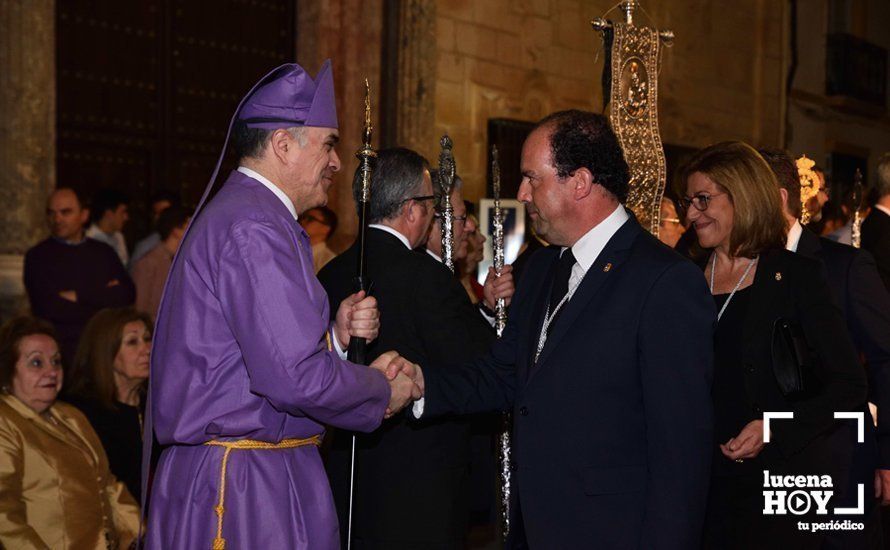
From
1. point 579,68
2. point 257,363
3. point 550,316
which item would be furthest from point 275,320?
point 579,68

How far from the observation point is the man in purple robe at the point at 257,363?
3275 millimetres

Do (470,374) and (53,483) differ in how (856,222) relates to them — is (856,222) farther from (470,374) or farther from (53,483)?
(53,483)

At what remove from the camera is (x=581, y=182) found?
3.55m

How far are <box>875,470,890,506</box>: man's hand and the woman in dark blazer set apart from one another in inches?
18.0

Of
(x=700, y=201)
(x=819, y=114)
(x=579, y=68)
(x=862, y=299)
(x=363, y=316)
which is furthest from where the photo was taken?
(x=819, y=114)

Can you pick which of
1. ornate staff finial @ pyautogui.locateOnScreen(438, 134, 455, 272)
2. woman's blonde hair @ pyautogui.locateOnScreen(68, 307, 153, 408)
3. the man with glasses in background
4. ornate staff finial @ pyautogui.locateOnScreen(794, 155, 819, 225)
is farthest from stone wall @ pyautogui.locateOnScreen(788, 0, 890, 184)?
the man with glasses in background

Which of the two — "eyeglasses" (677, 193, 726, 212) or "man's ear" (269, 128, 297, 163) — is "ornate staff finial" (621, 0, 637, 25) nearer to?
"eyeglasses" (677, 193, 726, 212)

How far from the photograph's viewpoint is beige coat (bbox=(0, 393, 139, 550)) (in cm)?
492

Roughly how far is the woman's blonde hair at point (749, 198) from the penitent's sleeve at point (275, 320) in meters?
1.60

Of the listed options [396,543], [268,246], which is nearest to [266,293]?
[268,246]

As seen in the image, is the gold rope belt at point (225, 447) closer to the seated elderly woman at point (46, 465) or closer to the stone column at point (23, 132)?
the seated elderly woman at point (46, 465)

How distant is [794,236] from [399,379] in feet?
5.71

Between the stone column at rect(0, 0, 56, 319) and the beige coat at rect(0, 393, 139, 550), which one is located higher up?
the stone column at rect(0, 0, 56, 319)

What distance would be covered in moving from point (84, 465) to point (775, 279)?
297cm
